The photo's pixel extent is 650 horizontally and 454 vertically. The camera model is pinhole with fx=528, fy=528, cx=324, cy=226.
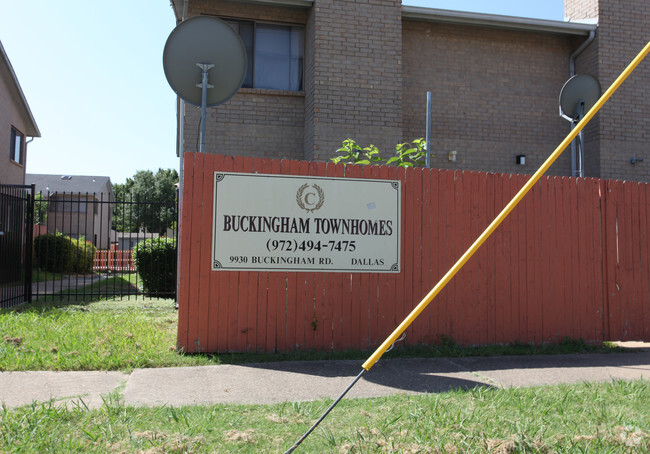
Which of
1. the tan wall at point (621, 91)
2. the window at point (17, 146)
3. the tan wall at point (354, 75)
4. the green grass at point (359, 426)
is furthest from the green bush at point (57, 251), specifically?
the tan wall at point (621, 91)

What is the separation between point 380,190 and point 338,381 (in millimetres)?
2396

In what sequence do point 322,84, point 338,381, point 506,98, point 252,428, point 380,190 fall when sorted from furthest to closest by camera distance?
point 506,98 → point 322,84 → point 380,190 → point 338,381 → point 252,428

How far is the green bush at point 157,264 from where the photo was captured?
34.1 ft

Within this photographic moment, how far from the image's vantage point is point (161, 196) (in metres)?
66.4

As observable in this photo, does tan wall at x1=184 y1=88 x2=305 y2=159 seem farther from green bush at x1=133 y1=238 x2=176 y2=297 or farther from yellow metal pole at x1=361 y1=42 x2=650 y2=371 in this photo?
yellow metal pole at x1=361 y1=42 x2=650 y2=371

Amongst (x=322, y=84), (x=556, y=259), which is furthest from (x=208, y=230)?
(x=322, y=84)

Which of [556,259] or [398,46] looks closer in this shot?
[556,259]

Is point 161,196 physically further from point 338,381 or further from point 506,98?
point 338,381

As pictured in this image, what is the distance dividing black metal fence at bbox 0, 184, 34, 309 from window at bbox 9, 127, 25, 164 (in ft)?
40.3

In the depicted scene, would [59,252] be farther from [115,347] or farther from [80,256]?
[115,347]

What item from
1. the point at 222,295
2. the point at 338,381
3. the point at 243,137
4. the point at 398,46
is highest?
the point at 398,46

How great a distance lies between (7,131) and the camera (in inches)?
797

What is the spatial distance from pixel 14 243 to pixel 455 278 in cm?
871

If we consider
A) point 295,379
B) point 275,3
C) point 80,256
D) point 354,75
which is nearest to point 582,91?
point 354,75
